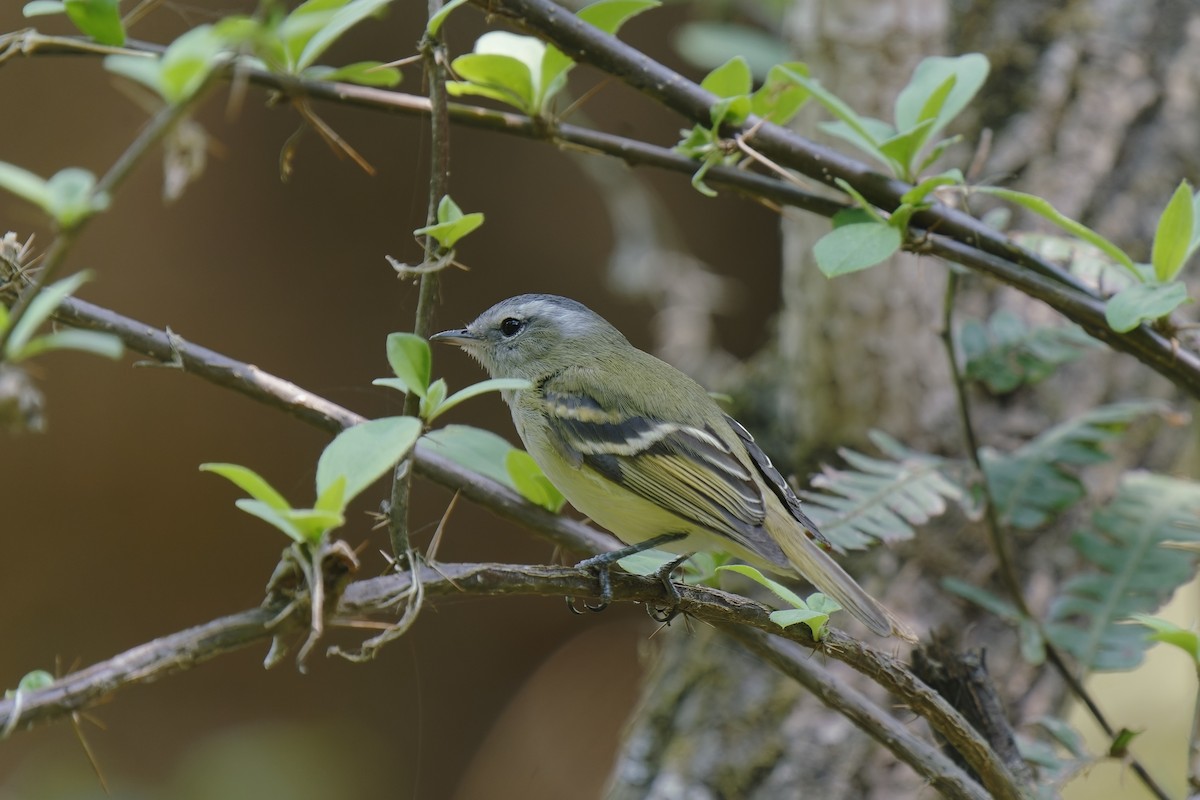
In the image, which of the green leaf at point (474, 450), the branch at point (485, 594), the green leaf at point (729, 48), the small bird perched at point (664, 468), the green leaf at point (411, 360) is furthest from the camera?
the green leaf at point (729, 48)

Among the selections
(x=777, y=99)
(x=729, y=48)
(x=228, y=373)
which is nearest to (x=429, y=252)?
(x=228, y=373)

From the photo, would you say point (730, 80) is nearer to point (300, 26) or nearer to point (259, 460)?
point (300, 26)

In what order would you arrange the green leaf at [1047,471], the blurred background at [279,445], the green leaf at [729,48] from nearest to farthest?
1. the green leaf at [1047,471]
2. the green leaf at [729,48]
3. the blurred background at [279,445]

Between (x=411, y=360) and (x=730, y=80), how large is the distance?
0.89 meters

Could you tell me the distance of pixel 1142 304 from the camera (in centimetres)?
162

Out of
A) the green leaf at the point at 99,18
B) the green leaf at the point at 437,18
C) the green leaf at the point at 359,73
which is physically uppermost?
the green leaf at the point at 437,18

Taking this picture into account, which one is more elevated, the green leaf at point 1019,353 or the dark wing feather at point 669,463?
the green leaf at point 1019,353

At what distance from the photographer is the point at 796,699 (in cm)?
266

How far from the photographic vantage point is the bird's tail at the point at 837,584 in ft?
5.89

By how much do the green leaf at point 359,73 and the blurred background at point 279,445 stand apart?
2.18 m

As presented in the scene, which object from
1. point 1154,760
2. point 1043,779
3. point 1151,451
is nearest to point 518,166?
point 1151,451

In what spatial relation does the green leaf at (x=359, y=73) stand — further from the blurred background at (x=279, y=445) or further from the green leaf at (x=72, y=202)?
the blurred background at (x=279, y=445)

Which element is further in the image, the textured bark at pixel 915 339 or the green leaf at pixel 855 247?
the textured bark at pixel 915 339

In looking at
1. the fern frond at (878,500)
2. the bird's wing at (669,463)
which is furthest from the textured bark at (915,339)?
the bird's wing at (669,463)
